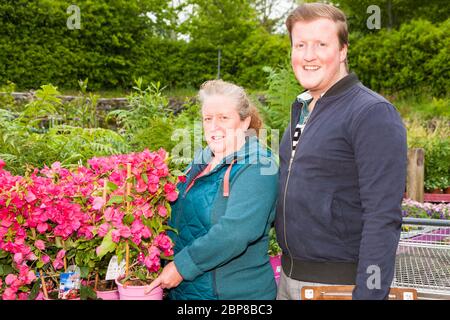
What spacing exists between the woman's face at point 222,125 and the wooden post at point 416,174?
5884 mm

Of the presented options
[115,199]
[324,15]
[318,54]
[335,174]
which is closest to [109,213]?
[115,199]

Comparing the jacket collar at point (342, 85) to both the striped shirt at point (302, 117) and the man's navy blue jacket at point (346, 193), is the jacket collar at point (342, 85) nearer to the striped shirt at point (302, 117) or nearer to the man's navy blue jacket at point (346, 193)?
the man's navy blue jacket at point (346, 193)

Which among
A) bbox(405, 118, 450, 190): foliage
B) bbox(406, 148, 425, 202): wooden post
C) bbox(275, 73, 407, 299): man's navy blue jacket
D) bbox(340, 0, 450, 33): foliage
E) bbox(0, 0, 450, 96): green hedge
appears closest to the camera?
bbox(275, 73, 407, 299): man's navy blue jacket

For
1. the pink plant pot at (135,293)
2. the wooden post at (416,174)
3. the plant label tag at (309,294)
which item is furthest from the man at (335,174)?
the wooden post at (416,174)

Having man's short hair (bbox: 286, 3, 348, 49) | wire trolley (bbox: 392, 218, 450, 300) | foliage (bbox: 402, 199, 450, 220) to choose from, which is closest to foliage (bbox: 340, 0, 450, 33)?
foliage (bbox: 402, 199, 450, 220)

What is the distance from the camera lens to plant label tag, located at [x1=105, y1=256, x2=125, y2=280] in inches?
91.3

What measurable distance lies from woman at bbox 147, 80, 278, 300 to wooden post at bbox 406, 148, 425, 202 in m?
5.80

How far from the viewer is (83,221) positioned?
2.31 meters

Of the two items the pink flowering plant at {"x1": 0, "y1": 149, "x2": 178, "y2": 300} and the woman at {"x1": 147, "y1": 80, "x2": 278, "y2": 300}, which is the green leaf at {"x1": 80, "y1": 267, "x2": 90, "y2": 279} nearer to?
the pink flowering plant at {"x1": 0, "y1": 149, "x2": 178, "y2": 300}

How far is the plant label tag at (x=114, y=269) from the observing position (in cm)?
232

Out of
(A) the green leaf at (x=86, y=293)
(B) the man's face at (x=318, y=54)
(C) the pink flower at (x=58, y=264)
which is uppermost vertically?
(B) the man's face at (x=318, y=54)

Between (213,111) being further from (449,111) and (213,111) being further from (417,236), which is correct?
(449,111)

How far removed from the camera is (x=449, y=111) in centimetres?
1362
